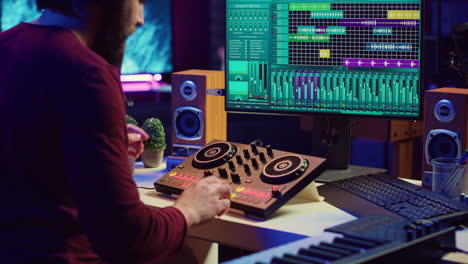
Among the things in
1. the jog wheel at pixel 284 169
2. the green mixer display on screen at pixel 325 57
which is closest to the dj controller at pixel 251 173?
the jog wheel at pixel 284 169

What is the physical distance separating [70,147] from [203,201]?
1.26 feet

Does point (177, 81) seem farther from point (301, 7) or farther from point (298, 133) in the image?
point (298, 133)

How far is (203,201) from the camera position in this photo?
1.36 meters

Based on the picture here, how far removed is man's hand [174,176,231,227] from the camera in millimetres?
1306

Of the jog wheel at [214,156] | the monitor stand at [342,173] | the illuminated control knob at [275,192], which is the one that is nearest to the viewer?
the illuminated control knob at [275,192]

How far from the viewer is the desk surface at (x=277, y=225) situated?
142cm

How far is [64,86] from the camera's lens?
1.06 m

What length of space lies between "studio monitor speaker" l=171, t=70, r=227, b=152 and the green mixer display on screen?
101 mm

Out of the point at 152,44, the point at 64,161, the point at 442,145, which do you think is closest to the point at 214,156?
the point at 442,145

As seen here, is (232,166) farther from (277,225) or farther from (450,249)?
(450,249)

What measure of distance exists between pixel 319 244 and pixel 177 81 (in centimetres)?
115

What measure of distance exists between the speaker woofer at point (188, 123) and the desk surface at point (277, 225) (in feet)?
1.58

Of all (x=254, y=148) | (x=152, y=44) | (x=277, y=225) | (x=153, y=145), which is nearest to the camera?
(x=277, y=225)

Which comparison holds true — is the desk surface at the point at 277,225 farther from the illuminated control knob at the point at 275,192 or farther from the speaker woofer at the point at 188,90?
the speaker woofer at the point at 188,90
